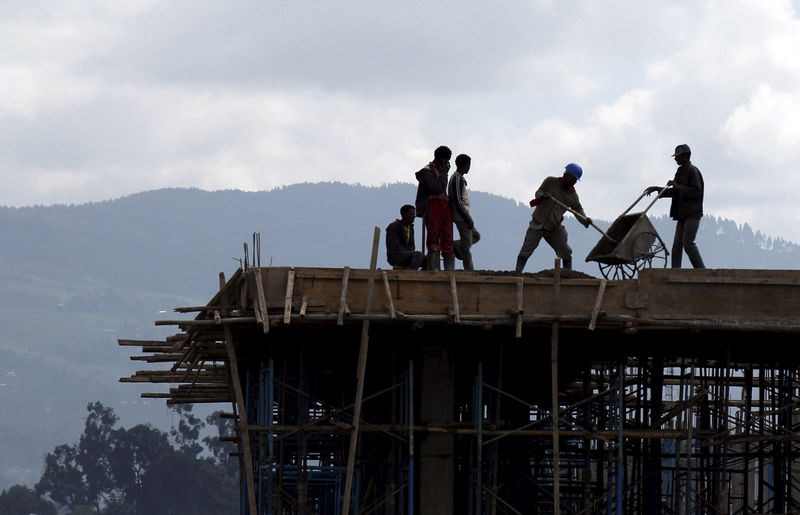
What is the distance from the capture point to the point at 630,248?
25.3 meters

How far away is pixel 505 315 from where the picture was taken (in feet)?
74.7

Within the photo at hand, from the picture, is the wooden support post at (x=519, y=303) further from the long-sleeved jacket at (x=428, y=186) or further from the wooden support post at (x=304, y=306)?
the wooden support post at (x=304, y=306)

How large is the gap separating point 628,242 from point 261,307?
270 inches

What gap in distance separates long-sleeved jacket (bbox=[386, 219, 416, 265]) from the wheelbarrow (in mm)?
3186

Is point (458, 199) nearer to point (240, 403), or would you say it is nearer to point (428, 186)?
point (428, 186)

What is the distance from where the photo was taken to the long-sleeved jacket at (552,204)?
2541 cm

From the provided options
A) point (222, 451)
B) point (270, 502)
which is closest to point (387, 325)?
point (270, 502)

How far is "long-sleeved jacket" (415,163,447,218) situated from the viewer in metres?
24.8

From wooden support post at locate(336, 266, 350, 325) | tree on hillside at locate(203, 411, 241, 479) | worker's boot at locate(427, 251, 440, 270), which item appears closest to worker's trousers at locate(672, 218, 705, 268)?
worker's boot at locate(427, 251, 440, 270)

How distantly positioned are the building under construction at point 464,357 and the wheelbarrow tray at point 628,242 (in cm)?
103

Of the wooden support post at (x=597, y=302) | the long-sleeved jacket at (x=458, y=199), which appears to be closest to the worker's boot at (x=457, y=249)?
the long-sleeved jacket at (x=458, y=199)

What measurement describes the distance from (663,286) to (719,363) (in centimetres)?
413

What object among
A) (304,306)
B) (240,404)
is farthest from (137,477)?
(304,306)

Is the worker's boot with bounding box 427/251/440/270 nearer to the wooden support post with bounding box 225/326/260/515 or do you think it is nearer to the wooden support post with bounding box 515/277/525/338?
the wooden support post with bounding box 515/277/525/338
